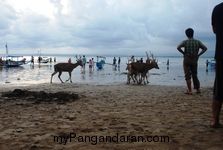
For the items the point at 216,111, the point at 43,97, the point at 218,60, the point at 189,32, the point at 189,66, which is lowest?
the point at 43,97

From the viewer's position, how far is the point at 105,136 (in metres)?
3.23

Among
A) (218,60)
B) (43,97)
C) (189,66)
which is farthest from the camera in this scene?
(189,66)

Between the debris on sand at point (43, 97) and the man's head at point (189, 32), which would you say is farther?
the man's head at point (189, 32)

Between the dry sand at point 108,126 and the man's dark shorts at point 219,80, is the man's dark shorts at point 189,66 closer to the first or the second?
the dry sand at point 108,126

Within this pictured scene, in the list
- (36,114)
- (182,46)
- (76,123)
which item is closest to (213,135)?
(76,123)

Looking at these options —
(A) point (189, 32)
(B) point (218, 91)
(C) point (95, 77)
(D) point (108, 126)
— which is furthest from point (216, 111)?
(C) point (95, 77)

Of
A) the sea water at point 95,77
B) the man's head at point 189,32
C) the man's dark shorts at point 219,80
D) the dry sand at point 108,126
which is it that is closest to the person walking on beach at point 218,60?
the man's dark shorts at point 219,80

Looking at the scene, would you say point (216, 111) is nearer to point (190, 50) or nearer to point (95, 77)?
point (190, 50)

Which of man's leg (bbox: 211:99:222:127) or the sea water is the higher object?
man's leg (bbox: 211:99:222:127)

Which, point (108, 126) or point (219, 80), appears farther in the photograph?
point (108, 126)

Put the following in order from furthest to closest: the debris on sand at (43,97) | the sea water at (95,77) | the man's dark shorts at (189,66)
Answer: the sea water at (95,77)
the man's dark shorts at (189,66)
the debris on sand at (43,97)

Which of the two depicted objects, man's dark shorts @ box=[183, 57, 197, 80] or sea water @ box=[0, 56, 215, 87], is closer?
man's dark shorts @ box=[183, 57, 197, 80]

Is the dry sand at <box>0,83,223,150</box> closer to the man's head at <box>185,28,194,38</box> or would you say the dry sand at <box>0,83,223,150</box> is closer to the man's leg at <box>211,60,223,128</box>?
the man's leg at <box>211,60,223,128</box>

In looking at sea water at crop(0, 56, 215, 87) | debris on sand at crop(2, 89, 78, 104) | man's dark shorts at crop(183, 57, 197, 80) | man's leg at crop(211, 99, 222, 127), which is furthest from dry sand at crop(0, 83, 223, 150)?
sea water at crop(0, 56, 215, 87)
